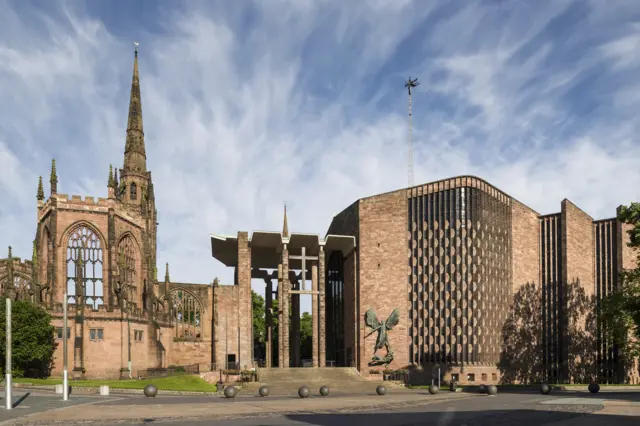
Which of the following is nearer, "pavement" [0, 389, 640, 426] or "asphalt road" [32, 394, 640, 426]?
"asphalt road" [32, 394, 640, 426]

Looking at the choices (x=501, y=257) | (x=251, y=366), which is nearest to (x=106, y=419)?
(x=251, y=366)

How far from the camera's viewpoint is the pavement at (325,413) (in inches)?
947

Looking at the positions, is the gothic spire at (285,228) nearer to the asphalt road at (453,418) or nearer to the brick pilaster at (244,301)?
the brick pilaster at (244,301)

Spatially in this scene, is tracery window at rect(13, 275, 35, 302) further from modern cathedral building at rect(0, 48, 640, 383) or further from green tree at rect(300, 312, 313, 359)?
green tree at rect(300, 312, 313, 359)

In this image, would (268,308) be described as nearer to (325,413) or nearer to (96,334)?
(96,334)

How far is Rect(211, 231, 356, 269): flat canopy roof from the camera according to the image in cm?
6700

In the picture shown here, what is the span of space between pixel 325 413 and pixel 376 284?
126 ft

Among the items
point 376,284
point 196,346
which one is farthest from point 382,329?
Answer: point 196,346

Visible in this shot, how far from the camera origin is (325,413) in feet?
91.4

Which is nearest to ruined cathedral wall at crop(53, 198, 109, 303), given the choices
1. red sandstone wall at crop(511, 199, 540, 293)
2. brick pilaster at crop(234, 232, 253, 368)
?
brick pilaster at crop(234, 232, 253, 368)

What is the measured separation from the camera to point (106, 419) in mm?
24016

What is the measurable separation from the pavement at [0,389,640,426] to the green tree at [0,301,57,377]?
21.0 meters

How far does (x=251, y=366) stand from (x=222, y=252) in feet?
52.3

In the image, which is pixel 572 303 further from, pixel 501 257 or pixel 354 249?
pixel 354 249
